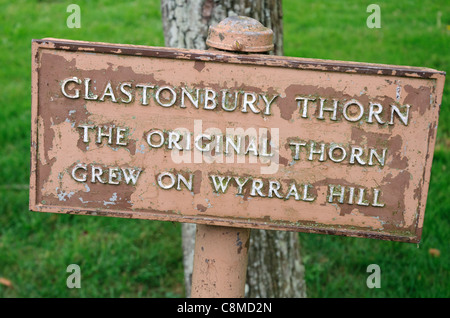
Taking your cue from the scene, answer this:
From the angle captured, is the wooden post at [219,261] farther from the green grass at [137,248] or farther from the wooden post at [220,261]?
the green grass at [137,248]

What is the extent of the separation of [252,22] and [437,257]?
2075 mm

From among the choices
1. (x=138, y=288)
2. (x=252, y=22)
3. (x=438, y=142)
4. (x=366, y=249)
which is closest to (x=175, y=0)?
(x=252, y=22)

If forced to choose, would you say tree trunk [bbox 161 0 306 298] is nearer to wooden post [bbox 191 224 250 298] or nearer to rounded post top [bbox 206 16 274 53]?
rounded post top [bbox 206 16 274 53]

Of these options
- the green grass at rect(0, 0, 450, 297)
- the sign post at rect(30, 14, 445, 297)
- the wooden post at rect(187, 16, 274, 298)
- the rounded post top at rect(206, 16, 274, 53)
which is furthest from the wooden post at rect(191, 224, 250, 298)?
the green grass at rect(0, 0, 450, 297)

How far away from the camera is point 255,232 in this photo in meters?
2.78

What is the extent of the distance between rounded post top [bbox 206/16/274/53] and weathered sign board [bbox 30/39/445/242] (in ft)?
0.21

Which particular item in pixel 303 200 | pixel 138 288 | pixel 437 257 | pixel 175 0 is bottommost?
pixel 138 288

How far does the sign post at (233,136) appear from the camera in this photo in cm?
176

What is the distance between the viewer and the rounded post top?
182 centimetres

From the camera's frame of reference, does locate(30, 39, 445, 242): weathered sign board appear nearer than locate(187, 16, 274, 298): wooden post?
Yes

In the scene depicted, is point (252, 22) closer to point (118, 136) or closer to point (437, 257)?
point (118, 136)

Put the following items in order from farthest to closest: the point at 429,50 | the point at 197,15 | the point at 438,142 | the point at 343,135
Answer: the point at 429,50 → the point at 438,142 → the point at 197,15 → the point at 343,135

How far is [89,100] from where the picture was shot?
1.83 meters

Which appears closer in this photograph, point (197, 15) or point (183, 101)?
point (183, 101)
